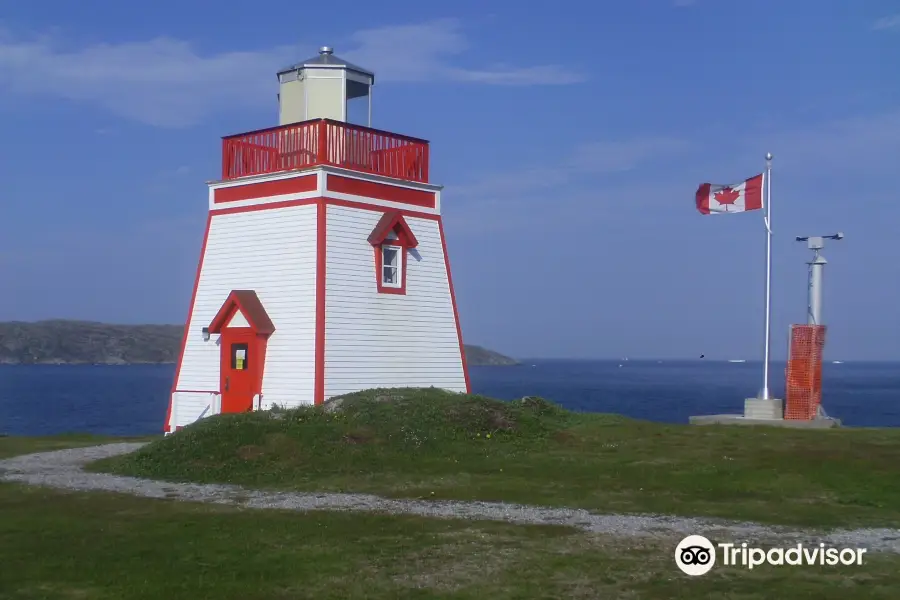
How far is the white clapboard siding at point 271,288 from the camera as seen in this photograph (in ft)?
70.1

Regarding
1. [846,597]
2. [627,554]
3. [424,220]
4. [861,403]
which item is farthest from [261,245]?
[861,403]

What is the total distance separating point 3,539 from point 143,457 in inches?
264

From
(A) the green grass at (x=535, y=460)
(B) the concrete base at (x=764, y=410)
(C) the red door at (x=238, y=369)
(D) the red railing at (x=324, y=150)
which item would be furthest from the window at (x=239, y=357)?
(B) the concrete base at (x=764, y=410)

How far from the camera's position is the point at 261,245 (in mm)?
22438

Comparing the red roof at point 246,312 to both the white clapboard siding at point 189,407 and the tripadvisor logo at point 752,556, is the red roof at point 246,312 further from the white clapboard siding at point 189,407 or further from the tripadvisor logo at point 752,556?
the tripadvisor logo at point 752,556

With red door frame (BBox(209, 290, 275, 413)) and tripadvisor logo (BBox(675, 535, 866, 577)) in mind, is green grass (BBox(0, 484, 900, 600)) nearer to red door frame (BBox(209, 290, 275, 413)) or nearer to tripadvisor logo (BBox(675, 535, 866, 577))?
tripadvisor logo (BBox(675, 535, 866, 577))

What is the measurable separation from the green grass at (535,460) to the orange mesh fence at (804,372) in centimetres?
397

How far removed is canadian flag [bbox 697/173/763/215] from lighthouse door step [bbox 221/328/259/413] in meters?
12.7

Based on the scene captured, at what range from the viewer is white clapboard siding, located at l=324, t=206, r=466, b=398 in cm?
2155

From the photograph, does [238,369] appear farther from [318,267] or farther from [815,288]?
[815,288]

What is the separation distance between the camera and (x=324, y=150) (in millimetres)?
21766

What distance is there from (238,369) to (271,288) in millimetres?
1949

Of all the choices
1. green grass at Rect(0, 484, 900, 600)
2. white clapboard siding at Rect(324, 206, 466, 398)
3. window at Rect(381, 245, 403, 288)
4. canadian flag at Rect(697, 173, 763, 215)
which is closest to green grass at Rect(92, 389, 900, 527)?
white clapboard siding at Rect(324, 206, 466, 398)

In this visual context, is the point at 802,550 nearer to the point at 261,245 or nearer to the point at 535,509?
the point at 535,509
